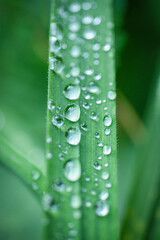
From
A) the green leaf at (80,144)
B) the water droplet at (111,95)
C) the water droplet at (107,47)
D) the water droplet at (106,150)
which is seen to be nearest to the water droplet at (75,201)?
the green leaf at (80,144)

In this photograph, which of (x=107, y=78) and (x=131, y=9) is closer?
(x=107, y=78)

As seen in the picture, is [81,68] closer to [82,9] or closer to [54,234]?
[82,9]

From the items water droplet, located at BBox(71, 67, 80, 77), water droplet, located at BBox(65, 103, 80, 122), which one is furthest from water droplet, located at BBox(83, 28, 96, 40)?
water droplet, located at BBox(65, 103, 80, 122)

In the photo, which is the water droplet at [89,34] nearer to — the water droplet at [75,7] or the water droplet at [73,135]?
the water droplet at [75,7]

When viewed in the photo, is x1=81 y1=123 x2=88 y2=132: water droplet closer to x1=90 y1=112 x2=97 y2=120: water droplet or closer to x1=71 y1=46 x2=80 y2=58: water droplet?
x1=90 y1=112 x2=97 y2=120: water droplet

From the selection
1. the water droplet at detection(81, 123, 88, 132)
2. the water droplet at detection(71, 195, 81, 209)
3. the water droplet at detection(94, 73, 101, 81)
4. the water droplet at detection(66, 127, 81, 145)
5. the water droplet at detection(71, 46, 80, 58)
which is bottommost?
the water droplet at detection(71, 195, 81, 209)

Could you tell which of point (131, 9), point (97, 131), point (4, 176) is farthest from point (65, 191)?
point (131, 9)
